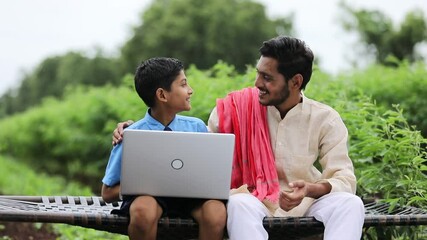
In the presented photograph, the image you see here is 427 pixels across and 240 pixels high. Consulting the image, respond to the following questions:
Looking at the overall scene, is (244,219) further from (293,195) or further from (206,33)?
(206,33)

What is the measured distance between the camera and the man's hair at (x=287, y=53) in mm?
4293

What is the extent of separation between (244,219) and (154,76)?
832mm

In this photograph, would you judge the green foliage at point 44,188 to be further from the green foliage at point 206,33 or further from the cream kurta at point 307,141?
the green foliage at point 206,33

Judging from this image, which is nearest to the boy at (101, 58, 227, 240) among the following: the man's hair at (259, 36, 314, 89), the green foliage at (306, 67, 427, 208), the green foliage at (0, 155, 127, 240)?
the man's hair at (259, 36, 314, 89)

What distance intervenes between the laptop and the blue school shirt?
0.14 metres

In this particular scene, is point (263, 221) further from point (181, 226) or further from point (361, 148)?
point (361, 148)

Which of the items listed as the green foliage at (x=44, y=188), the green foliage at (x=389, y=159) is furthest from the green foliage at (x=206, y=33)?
the green foliage at (x=389, y=159)

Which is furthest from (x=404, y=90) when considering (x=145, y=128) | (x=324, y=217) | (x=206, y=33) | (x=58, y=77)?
(x=58, y=77)

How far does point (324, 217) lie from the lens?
4078mm

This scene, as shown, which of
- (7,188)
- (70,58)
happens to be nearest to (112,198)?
(7,188)

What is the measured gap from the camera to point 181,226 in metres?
3.99

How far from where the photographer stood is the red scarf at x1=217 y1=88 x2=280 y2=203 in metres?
4.25

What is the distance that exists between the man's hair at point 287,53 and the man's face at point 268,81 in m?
0.02

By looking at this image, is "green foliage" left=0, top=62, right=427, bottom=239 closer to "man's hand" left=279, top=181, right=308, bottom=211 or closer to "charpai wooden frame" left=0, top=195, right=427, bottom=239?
"charpai wooden frame" left=0, top=195, right=427, bottom=239
